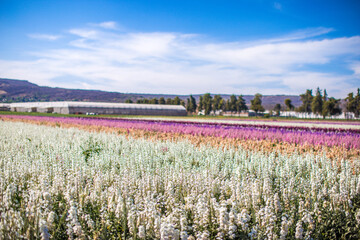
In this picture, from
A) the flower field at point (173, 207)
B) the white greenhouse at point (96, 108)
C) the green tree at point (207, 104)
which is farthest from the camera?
the green tree at point (207, 104)

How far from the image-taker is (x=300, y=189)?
526 centimetres

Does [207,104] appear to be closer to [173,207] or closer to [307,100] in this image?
[307,100]

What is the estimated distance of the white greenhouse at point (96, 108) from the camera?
7000 centimetres

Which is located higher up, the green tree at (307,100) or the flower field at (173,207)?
the green tree at (307,100)

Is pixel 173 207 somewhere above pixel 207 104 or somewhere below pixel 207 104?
below

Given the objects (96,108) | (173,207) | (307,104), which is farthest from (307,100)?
(173,207)

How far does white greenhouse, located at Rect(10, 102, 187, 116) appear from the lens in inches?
2756

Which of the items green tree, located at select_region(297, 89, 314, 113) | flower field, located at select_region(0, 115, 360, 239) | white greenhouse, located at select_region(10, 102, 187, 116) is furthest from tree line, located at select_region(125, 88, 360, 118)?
flower field, located at select_region(0, 115, 360, 239)

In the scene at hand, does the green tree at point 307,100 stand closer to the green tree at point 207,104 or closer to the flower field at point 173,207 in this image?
the green tree at point 207,104

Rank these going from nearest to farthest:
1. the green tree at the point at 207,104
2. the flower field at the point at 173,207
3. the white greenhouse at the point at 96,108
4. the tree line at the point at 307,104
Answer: the flower field at the point at 173,207, the white greenhouse at the point at 96,108, the tree line at the point at 307,104, the green tree at the point at 207,104

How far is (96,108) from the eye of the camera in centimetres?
7500

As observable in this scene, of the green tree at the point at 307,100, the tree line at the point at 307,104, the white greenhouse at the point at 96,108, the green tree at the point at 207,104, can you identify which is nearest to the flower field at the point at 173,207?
the white greenhouse at the point at 96,108

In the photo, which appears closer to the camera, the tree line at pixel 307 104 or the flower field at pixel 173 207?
the flower field at pixel 173 207

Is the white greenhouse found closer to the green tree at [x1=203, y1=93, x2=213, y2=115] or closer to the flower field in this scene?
the green tree at [x1=203, y1=93, x2=213, y2=115]
